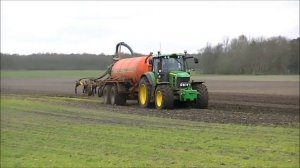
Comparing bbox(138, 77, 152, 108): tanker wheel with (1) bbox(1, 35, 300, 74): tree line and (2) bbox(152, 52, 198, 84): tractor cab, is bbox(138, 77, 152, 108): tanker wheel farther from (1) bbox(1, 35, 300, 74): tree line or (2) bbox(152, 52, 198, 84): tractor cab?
(1) bbox(1, 35, 300, 74): tree line

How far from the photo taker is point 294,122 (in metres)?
15.4

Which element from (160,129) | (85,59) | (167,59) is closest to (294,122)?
(160,129)

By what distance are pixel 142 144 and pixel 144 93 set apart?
11324 millimetres

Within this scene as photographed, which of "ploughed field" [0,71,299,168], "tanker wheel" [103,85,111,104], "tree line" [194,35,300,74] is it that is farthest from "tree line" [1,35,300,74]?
"ploughed field" [0,71,299,168]

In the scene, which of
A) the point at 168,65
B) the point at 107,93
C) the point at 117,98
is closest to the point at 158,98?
the point at 168,65

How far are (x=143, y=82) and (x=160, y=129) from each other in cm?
859

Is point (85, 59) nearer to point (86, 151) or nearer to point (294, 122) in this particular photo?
point (294, 122)

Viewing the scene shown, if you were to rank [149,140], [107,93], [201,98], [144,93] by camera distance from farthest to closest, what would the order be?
[107,93]
[144,93]
[201,98]
[149,140]

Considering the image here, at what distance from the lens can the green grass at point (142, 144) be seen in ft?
29.7

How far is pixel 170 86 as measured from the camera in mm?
20844

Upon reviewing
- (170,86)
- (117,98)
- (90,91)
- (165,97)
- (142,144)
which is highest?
(170,86)

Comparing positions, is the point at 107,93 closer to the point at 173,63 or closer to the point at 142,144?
the point at 173,63

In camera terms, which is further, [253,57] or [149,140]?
[253,57]

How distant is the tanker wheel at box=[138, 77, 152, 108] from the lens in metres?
21.5
